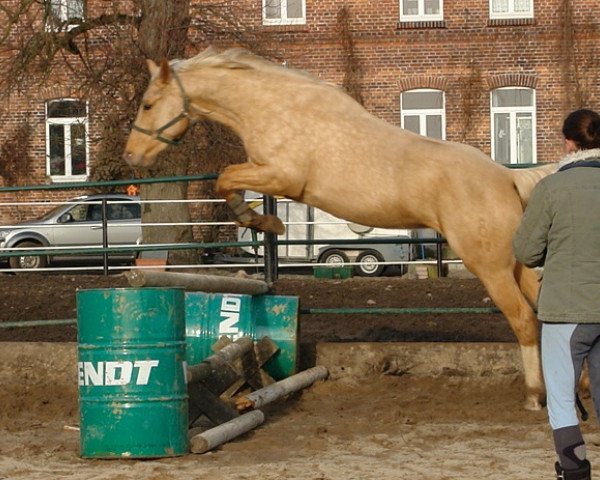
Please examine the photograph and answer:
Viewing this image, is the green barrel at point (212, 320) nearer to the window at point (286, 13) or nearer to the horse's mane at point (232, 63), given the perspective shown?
the horse's mane at point (232, 63)

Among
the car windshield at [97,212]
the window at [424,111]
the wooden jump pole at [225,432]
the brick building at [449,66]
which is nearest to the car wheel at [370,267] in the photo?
the car windshield at [97,212]

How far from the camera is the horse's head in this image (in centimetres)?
888

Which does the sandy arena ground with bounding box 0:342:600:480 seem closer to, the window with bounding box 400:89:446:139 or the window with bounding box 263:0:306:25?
the window with bounding box 400:89:446:139

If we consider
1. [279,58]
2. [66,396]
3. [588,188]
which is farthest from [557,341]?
[279,58]

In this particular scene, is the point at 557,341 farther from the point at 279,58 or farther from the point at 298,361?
the point at 279,58

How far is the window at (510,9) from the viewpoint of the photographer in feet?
99.5

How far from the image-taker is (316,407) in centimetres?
895

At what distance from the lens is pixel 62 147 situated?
100 ft

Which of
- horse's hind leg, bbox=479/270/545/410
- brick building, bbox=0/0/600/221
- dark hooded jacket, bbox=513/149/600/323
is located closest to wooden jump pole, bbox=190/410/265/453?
horse's hind leg, bbox=479/270/545/410

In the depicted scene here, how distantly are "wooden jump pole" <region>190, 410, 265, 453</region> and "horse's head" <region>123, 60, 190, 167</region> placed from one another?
2099mm

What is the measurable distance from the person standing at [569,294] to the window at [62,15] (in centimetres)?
1624

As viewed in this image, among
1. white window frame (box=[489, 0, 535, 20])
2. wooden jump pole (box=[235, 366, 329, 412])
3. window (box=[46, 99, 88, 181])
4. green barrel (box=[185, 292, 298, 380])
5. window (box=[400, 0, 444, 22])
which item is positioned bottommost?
wooden jump pole (box=[235, 366, 329, 412])

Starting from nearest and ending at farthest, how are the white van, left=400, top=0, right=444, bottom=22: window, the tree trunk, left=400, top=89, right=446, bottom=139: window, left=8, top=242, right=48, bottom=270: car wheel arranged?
1. the tree trunk
2. left=8, top=242, right=48, bottom=270: car wheel
3. the white van
4. left=400, top=89, right=446, bottom=139: window
5. left=400, top=0, right=444, bottom=22: window

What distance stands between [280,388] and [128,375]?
5.40 feet
